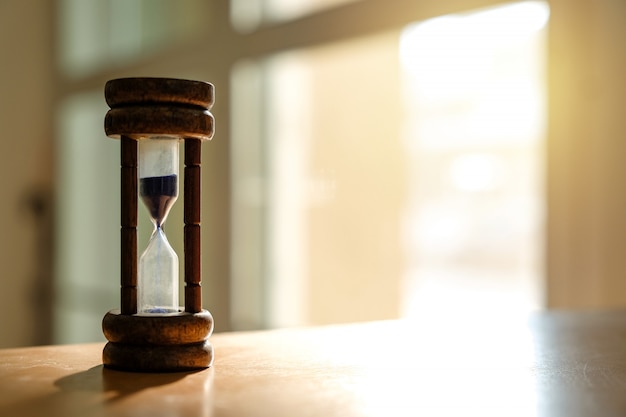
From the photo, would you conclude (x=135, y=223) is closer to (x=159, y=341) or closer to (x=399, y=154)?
(x=159, y=341)

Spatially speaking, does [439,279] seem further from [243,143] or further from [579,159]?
[243,143]

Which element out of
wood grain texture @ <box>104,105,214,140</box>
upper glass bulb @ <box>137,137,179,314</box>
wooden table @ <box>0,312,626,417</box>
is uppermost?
wood grain texture @ <box>104,105,214,140</box>

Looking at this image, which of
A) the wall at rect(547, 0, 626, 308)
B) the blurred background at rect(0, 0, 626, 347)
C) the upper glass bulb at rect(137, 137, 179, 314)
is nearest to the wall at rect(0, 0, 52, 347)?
the blurred background at rect(0, 0, 626, 347)

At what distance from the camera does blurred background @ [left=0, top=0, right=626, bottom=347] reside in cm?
167

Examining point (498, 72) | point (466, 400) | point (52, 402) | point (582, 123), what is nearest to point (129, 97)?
point (52, 402)

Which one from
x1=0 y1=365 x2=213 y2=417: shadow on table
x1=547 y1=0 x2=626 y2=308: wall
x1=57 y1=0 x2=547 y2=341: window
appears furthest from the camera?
x1=57 y1=0 x2=547 y2=341: window

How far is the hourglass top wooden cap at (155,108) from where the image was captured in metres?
0.71

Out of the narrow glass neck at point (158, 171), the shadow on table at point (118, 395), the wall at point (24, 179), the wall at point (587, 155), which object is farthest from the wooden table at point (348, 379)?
the wall at point (24, 179)

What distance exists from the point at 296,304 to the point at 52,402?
182 cm

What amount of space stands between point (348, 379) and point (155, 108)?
296mm

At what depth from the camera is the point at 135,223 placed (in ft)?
2.43

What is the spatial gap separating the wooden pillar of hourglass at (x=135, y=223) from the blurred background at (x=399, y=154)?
0.99 meters

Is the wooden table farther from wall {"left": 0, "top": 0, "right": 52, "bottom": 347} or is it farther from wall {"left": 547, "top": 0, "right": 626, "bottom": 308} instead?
wall {"left": 0, "top": 0, "right": 52, "bottom": 347}

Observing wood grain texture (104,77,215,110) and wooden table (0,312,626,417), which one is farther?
wood grain texture (104,77,215,110)
